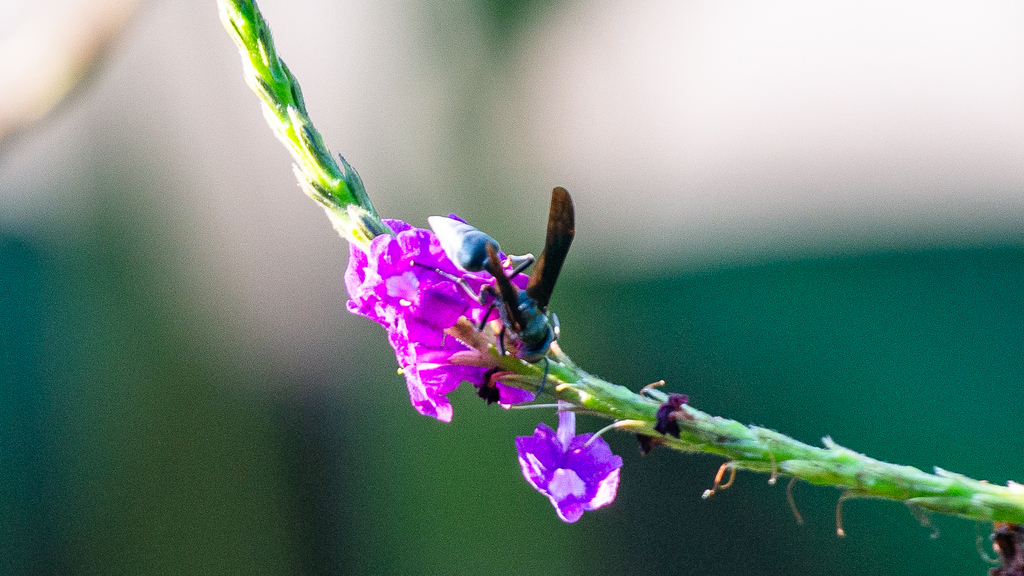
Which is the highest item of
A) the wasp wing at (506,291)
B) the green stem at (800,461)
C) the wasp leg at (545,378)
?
the wasp wing at (506,291)

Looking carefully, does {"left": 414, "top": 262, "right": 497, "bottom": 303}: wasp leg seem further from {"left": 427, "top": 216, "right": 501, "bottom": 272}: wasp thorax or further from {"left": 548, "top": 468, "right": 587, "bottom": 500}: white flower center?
{"left": 548, "top": 468, "right": 587, "bottom": 500}: white flower center

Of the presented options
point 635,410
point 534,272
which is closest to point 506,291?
point 534,272

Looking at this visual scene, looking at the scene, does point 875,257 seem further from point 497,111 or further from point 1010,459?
point 497,111

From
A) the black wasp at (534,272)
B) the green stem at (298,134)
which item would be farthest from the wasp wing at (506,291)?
the green stem at (298,134)

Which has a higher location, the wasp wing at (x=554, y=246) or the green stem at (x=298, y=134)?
the green stem at (x=298, y=134)

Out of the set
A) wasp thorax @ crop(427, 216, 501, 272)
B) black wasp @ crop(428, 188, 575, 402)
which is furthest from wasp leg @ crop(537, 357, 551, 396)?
wasp thorax @ crop(427, 216, 501, 272)

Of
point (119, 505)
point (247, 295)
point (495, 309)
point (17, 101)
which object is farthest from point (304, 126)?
point (119, 505)

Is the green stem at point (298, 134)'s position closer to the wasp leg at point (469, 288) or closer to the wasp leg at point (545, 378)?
the wasp leg at point (469, 288)

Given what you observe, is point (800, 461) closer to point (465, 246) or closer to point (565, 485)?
point (565, 485)
